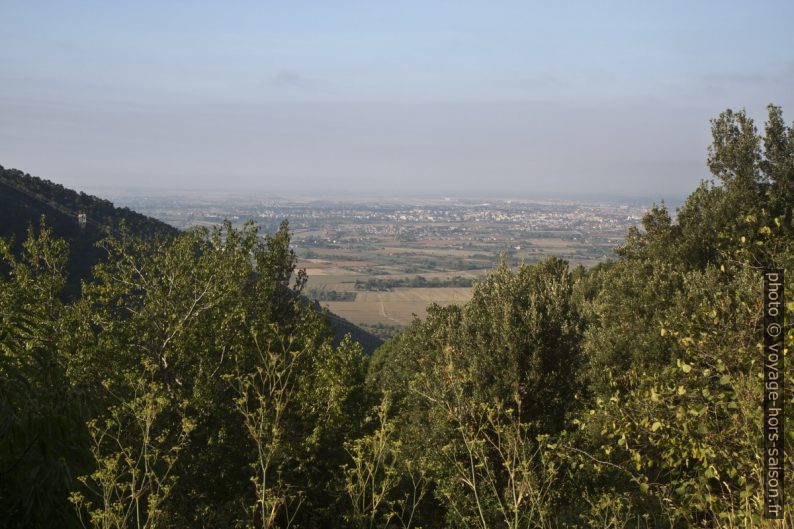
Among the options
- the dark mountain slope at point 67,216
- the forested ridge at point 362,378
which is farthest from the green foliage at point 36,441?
the dark mountain slope at point 67,216

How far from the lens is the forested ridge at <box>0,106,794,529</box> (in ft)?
18.9

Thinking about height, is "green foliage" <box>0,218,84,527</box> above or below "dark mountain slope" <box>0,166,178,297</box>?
below

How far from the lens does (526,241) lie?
142500mm

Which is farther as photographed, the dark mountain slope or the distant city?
the distant city

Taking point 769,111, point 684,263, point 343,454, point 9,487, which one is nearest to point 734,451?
point 9,487

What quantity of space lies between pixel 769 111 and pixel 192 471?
20.8 m

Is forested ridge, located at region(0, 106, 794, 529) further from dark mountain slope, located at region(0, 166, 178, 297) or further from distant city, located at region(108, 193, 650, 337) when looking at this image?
distant city, located at region(108, 193, 650, 337)

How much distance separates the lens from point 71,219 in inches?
2269

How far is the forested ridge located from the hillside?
25.1 m

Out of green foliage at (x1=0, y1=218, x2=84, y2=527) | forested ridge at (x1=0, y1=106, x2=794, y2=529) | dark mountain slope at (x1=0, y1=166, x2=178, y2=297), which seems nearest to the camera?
green foliage at (x1=0, y1=218, x2=84, y2=527)

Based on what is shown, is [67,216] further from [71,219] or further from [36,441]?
[36,441]

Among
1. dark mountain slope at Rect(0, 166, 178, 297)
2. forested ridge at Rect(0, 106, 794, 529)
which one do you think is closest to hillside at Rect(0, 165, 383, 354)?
dark mountain slope at Rect(0, 166, 178, 297)

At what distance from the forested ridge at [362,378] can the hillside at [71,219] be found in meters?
25.1

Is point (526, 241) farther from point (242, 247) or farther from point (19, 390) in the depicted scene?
point (19, 390)
